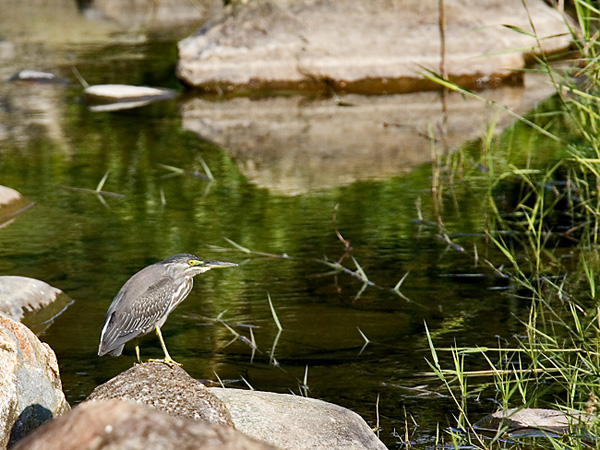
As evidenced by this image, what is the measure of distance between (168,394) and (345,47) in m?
9.16

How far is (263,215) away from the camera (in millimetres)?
8117

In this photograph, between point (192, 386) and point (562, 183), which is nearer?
point (192, 386)

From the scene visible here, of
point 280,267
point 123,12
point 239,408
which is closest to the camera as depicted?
point 239,408

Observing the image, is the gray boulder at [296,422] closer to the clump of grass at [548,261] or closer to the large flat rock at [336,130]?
the clump of grass at [548,261]

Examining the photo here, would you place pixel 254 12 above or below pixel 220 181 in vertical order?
above

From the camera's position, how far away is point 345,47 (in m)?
12.8

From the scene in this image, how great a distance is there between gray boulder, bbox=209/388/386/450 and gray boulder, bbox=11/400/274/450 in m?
1.77

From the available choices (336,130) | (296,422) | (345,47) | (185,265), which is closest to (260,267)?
(185,265)

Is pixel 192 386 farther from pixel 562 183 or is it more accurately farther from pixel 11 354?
pixel 562 183

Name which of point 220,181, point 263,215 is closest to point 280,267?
point 263,215

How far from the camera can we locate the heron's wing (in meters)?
4.93

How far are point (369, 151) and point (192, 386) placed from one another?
627 cm

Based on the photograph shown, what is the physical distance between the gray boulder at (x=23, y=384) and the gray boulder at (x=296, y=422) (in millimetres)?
719

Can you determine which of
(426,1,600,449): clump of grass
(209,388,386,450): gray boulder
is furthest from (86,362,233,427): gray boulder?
(426,1,600,449): clump of grass
